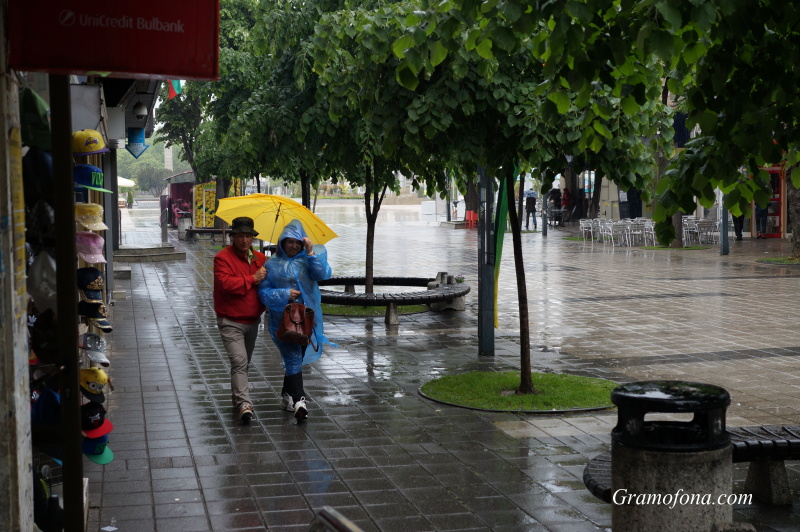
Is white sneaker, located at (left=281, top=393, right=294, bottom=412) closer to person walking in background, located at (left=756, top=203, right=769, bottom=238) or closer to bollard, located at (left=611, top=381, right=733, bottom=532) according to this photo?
bollard, located at (left=611, top=381, right=733, bottom=532)

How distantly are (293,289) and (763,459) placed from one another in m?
4.00

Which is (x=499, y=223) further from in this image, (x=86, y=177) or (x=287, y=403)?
(x=86, y=177)

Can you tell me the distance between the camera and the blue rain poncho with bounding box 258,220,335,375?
26.4 feet

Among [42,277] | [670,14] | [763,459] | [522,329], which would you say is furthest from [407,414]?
[670,14]

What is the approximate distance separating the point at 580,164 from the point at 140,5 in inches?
210

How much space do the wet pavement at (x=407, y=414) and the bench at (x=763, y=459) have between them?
0.42ft

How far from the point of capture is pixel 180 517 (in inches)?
222

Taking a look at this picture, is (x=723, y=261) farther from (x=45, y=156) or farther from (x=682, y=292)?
(x=45, y=156)

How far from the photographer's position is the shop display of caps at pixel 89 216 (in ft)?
16.9

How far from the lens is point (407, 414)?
8.15 m

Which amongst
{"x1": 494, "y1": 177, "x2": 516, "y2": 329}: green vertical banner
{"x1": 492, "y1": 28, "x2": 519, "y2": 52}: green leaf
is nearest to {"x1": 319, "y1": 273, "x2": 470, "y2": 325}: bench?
{"x1": 494, "y1": 177, "x2": 516, "y2": 329}: green vertical banner

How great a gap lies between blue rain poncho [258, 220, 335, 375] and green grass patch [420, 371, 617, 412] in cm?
138

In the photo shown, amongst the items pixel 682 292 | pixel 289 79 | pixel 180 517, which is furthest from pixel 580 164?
pixel 682 292

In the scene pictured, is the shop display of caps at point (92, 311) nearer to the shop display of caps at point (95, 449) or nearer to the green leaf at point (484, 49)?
the shop display of caps at point (95, 449)
